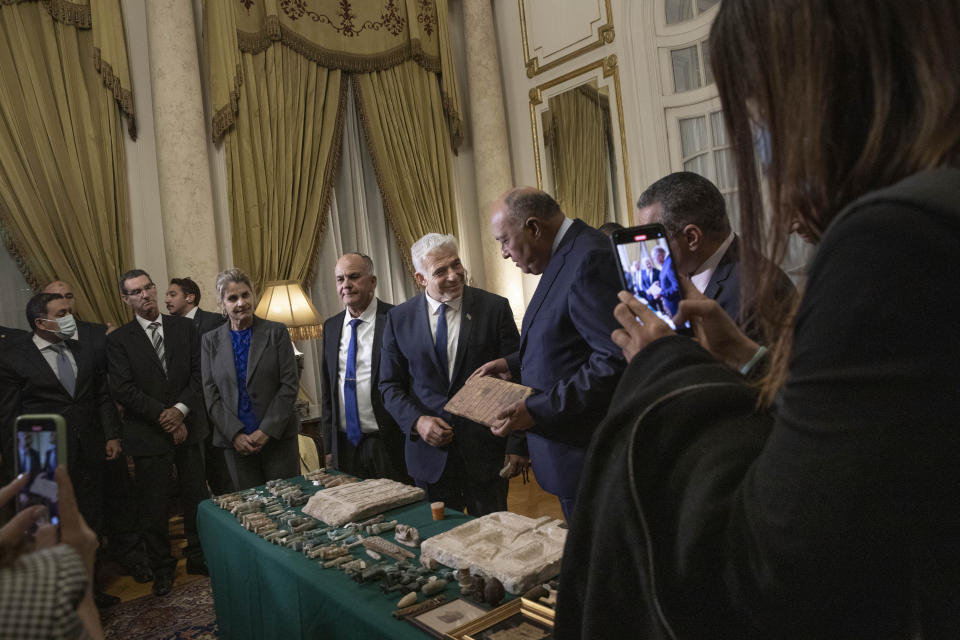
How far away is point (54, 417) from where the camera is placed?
99 centimetres

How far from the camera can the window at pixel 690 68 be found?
21.3 ft

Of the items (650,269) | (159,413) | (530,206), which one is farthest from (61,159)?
(650,269)

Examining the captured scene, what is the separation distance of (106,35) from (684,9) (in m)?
5.38

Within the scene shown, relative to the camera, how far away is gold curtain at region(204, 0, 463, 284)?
6633 mm

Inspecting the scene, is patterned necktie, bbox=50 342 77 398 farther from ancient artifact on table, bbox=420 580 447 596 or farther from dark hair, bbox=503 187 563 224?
ancient artifact on table, bbox=420 580 447 596

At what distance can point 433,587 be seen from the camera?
1681 millimetres

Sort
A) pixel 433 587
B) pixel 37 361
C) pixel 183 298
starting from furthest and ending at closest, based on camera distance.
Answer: pixel 183 298 < pixel 37 361 < pixel 433 587

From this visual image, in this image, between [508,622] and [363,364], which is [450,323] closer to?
[363,364]

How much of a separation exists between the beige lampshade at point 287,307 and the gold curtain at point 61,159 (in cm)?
152

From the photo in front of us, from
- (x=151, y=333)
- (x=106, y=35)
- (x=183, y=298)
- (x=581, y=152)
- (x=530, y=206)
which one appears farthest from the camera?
(x=581, y=152)

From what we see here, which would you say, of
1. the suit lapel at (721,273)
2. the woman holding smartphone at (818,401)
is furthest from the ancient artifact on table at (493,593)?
the suit lapel at (721,273)

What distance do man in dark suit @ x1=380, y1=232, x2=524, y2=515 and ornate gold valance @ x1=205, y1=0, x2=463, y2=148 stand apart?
4.06m

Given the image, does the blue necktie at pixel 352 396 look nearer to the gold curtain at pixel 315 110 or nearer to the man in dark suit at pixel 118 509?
the man in dark suit at pixel 118 509

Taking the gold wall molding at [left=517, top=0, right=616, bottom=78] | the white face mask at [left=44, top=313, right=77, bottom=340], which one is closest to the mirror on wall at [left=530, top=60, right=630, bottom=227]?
the gold wall molding at [left=517, top=0, right=616, bottom=78]
